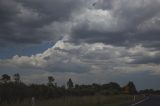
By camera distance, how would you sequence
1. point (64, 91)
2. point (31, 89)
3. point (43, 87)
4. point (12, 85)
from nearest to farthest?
point (12, 85) < point (31, 89) < point (43, 87) < point (64, 91)

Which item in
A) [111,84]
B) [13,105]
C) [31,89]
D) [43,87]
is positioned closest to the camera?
[13,105]

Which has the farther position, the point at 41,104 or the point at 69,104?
the point at 69,104

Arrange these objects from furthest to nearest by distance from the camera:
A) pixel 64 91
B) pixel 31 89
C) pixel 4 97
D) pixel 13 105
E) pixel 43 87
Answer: pixel 64 91
pixel 43 87
pixel 31 89
pixel 4 97
pixel 13 105

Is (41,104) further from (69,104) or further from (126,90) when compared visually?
(126,90)

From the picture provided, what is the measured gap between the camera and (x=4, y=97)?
36375 mm

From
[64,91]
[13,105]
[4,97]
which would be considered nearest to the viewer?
[13,105]

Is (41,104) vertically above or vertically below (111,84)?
below

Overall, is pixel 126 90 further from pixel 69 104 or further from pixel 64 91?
pixel 69 104

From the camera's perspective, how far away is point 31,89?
4444 centimetres

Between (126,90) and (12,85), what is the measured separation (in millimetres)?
67450

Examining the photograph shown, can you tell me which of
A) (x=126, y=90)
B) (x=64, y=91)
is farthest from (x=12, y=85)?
(x=126, y=90)

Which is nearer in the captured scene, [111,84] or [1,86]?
[1,86]

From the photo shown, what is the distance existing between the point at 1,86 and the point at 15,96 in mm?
1640

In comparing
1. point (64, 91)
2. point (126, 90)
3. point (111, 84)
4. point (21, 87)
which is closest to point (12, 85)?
point (21, 87)
